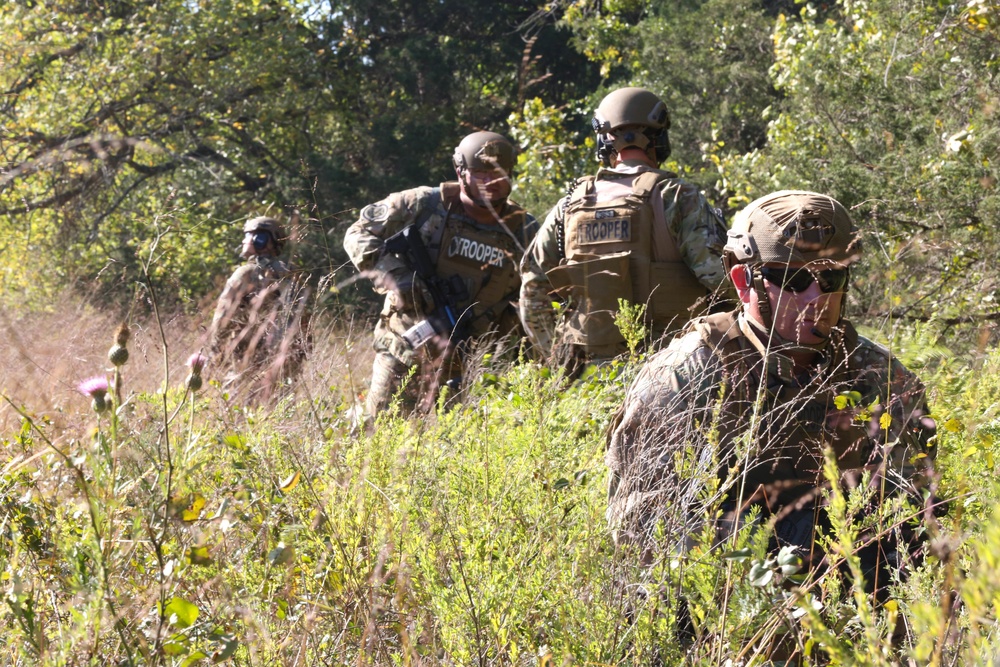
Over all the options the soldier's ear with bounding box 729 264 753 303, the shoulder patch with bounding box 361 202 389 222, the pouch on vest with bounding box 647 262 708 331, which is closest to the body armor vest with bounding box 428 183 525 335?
the shoulder patch with bounding box 361 202 389 222

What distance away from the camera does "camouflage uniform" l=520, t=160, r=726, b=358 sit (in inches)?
158

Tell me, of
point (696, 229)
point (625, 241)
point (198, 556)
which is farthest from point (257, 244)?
point (198, 556)

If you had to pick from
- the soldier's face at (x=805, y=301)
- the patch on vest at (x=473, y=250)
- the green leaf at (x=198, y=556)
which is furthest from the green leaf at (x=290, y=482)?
the patch on vest at (x=473, y=250)

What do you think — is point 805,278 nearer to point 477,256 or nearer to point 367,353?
point 477,256

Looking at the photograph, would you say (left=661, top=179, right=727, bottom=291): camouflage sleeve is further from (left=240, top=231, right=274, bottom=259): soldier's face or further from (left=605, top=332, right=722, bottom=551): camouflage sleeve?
(left=240, top=231, right=274, bottom=259): soldier's face

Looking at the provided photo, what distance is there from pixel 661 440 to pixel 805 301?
1.46 feet

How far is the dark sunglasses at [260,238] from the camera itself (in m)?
6.44

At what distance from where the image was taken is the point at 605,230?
416 centimetres

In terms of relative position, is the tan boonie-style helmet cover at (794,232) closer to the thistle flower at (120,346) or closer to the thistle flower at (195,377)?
the thistle flower at (195,377)

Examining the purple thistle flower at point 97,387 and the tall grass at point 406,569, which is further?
the purple thistle flower at point 97,387

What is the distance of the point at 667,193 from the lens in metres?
4.11

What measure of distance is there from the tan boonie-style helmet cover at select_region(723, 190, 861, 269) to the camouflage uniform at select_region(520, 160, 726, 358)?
4.36ft

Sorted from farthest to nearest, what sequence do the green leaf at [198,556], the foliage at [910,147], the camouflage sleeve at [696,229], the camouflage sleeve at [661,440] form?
1. the foliage at [910,147]
2. the camouflage sleeve at [696,229]
3. the camouflage sleeve at [661,440]
4. the green leaf at [198,556]

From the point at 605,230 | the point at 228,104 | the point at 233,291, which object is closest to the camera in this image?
the point at 605,230
